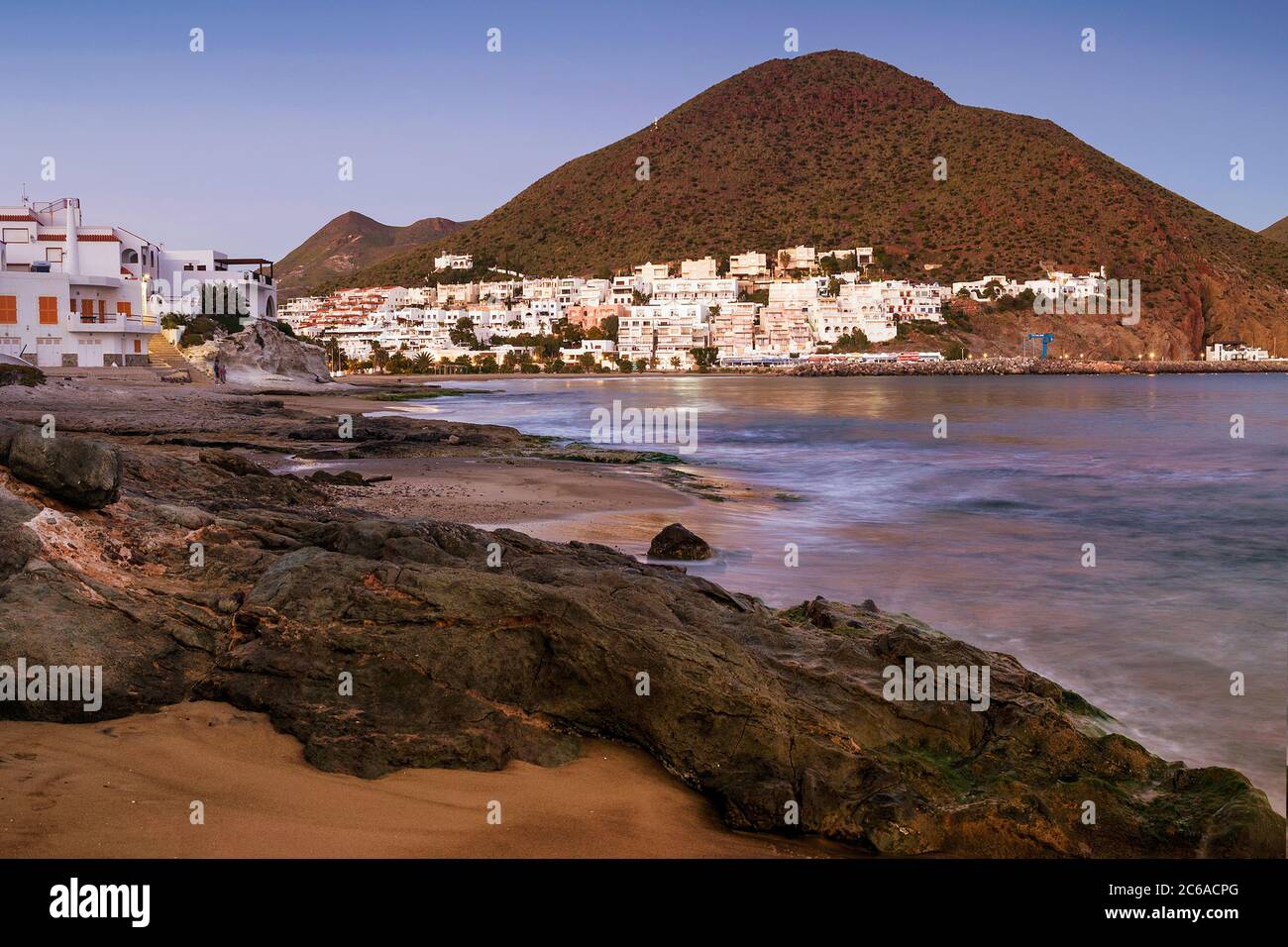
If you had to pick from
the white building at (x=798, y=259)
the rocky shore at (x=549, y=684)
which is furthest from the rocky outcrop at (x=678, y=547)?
the white building at (x=798, y=259)

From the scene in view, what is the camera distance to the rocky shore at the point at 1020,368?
121188 mm

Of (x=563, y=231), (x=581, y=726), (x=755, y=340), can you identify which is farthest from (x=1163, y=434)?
(x=563, y=231)

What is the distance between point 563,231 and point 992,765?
16369 cm

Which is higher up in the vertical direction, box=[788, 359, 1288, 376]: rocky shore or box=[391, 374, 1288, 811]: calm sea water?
box=[788, 359, 1288, 376]: rocky shore

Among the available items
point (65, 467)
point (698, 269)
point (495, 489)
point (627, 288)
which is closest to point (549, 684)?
point (65, 467)

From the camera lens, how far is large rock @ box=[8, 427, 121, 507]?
5.71m

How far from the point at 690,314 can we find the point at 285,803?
133 meters

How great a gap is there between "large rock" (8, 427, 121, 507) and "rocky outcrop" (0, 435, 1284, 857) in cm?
17

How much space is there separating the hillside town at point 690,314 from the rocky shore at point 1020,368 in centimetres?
522

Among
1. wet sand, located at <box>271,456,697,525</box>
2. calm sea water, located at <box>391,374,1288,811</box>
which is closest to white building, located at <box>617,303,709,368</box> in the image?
calm sea water, located at <box>391,374,1288,811</box>

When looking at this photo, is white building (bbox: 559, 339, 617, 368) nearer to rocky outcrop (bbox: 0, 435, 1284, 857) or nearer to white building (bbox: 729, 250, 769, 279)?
white building (bbox: 729, 250, 769, 279)

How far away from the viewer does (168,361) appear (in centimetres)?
4406

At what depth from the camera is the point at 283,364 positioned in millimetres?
52656

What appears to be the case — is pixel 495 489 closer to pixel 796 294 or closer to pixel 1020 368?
pixel 1020 368
